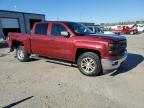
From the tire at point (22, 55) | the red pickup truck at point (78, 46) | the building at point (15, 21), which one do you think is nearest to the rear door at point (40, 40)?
the red pickup truck at point (78, 46)

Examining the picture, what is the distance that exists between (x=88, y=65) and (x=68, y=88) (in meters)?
1.58

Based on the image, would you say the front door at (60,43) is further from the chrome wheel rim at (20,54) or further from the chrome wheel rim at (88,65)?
the chrome wheel rim at (20,54)

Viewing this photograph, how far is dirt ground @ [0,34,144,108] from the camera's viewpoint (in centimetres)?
524

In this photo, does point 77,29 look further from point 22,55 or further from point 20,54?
point 20,54

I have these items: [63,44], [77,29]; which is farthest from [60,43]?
[77,29]

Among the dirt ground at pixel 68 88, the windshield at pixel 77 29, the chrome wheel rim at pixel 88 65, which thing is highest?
the windshield at pixel 77 29

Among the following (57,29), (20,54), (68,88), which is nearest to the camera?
(68,88)

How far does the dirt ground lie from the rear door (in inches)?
30.3

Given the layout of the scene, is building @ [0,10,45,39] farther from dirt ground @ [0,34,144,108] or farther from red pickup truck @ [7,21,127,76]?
dirt ground @ [0,34,144,108]

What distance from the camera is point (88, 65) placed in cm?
765

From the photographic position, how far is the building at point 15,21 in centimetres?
3271

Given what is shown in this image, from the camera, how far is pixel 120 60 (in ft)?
24.7

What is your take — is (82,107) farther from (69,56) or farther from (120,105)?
(69,56)

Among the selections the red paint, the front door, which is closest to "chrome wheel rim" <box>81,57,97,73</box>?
the red paint
